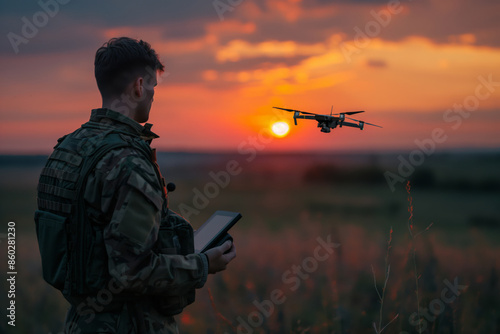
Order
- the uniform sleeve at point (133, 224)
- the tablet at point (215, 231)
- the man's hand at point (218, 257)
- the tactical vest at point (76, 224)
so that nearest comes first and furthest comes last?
the uniform sleeve at point (133, 224), the tactical vest at point (76, 224), the man's hand at point (218, 257), the tablet at point (215, 231)

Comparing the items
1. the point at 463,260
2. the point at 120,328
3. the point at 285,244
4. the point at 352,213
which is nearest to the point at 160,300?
the point at 120,328

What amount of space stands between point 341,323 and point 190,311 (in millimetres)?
2284

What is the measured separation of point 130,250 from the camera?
2.20m

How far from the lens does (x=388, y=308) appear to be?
6043mm

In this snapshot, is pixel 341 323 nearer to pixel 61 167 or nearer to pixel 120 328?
pixel 120 328

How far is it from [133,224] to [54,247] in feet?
1.75

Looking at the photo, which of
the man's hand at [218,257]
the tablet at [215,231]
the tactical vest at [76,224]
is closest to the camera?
the tactical vest at [76,224]

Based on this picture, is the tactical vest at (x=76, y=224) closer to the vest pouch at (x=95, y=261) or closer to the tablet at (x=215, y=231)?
the vest pouch at (x=95, y=261)

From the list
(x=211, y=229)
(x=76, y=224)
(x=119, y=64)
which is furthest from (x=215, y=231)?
(x=119, y=64)

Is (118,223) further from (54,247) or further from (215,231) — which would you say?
(215,231)

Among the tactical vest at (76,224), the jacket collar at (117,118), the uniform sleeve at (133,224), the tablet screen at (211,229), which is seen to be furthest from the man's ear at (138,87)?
the tablet screen at (211,229)

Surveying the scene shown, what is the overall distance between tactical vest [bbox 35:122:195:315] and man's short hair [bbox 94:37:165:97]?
23 centimetres

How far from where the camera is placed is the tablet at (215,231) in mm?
2664

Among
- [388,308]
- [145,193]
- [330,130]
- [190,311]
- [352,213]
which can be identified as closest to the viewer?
[145,193]
